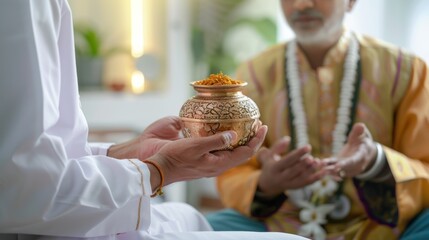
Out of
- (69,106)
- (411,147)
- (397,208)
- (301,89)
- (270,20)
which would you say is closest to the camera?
(69,106)

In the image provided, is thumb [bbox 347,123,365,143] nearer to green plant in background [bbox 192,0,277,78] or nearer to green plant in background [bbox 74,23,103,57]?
green plant in background [bbox 192,0,277,78]

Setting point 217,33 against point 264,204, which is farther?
point 217,33

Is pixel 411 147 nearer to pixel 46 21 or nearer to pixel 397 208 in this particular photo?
pixel 397 208

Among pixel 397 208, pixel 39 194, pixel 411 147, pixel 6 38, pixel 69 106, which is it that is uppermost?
pixel 6 38

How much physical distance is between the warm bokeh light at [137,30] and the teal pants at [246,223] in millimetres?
2431

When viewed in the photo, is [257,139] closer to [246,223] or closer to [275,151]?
[275,151]

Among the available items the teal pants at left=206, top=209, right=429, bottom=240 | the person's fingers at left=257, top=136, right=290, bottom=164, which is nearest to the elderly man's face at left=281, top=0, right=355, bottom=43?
the person's fingers at left=257, top=136, right=290, bottom=164

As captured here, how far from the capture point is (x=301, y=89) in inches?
98.7

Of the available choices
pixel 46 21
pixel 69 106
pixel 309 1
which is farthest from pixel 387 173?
pixel 46 21

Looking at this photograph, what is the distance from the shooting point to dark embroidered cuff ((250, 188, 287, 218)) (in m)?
2.33

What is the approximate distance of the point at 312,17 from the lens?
243cm

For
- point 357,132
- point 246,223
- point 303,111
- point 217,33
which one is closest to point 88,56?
point 217,33

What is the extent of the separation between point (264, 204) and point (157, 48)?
249cm

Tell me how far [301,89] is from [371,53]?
11.9 inches
